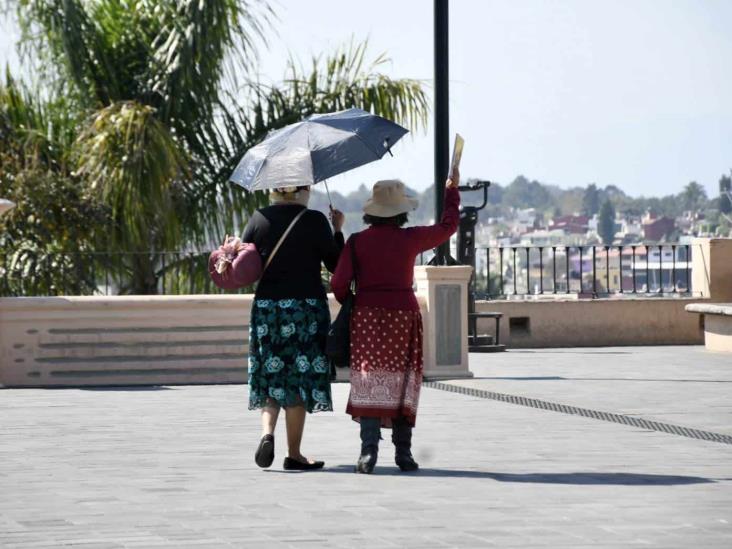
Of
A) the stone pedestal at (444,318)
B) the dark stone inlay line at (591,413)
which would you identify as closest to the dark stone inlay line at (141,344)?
the stone pedestal at (444,318)

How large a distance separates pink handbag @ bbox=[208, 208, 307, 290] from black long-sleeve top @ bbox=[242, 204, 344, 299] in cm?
3

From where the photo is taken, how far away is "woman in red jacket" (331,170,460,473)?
29.8ft

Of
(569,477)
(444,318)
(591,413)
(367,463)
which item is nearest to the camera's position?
(569,477)

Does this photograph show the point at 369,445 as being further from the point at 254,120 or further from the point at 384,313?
the point at 254,120

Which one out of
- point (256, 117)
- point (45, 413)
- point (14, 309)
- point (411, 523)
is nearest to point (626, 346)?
point (256, 117)

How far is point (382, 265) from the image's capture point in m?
9.12

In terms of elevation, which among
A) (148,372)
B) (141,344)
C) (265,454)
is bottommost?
(265,454)

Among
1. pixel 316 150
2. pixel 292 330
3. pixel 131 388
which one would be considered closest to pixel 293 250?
pixel 292 330

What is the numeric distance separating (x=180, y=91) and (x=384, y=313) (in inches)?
583

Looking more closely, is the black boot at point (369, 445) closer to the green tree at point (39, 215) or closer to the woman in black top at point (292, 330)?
the woman in black top at point (292, 330)

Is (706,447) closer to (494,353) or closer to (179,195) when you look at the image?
(494,353)

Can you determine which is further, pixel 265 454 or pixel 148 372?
pixel 148 372

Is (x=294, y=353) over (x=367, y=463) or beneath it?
over

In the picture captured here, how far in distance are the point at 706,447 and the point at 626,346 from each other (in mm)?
11535
